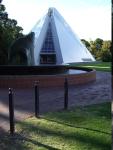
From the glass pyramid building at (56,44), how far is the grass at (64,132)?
5475cm

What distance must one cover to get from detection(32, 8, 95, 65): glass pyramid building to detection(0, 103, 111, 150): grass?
54753 mm

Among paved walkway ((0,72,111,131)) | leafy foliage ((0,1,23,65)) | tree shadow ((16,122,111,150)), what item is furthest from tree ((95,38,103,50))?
tree shadow ((16,122,111,150))

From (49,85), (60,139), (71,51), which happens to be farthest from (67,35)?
(60,139)

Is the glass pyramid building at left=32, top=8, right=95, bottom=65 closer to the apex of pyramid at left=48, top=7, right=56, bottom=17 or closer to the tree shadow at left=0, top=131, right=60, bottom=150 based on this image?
the apex of pyramid at left=48, top=7, right=56, bottom=17

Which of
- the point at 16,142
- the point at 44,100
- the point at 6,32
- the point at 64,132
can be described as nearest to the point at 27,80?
the point at 44,100

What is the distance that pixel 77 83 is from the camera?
58.8 ft

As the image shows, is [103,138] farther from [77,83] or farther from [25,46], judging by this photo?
[25,46]

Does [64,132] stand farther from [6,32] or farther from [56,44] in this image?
[56,44]

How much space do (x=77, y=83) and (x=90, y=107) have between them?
745 centimetres

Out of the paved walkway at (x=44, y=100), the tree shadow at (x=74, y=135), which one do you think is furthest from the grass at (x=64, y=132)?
the paved walkway at (x=44, y=100)

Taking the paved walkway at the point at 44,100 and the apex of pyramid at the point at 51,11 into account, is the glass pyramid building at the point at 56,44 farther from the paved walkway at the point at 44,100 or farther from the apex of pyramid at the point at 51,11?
the paved walkway at the point at 44,100

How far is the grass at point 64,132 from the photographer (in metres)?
6.61

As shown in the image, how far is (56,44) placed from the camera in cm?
6812

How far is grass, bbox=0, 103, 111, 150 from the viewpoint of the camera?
6.61m
